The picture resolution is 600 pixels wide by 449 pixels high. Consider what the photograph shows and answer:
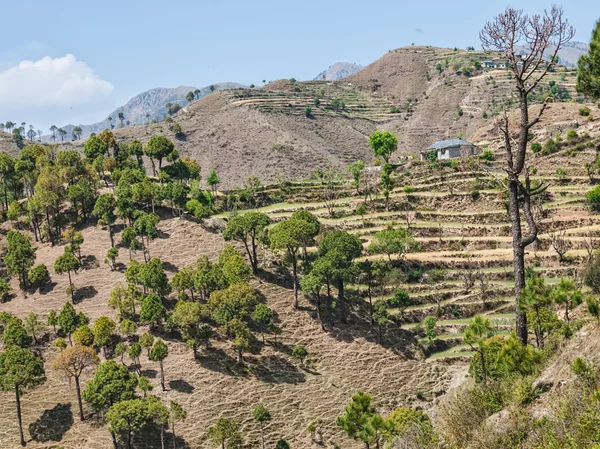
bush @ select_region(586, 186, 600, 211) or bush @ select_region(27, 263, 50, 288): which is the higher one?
bush @ select_region(586, 186, 600, 211)

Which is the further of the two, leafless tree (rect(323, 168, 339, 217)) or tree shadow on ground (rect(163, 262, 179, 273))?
leafless tree (rect(323, 168, 339, 217))

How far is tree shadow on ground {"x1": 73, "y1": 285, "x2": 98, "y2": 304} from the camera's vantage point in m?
47.8

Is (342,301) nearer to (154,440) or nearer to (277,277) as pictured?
(277,277)

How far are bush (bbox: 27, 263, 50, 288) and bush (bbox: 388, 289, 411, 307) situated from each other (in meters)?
31.7

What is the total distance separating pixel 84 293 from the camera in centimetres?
4856

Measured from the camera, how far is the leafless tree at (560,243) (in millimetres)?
50737

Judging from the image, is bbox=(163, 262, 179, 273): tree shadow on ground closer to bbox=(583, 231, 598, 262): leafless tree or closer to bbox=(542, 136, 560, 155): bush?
bbox=(583, 231, 598, 262): leafless tree

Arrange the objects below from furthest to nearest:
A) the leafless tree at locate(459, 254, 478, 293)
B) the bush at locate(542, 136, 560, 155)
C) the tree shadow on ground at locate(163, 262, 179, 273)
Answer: the bush at locate(542, 136, 560, 155), the tree shadow on ground at locate(163, 262, 179, 273), the leafless tree at locate(459, 254, 478, 293)

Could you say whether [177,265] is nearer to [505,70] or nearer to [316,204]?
[316,204]

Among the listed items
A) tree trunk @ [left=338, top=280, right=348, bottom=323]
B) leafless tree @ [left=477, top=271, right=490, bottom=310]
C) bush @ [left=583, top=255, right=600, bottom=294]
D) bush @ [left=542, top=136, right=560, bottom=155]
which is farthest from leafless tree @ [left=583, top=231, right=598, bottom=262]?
tree trunk @ [left=338, top=280, right=348, bottom=323]

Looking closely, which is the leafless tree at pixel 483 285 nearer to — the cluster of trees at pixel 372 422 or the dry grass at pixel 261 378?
the dry grass at pixel 261 378

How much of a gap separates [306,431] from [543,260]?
2889 centimetres

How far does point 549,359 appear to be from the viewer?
15.4 metres

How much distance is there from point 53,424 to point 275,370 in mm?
15931
